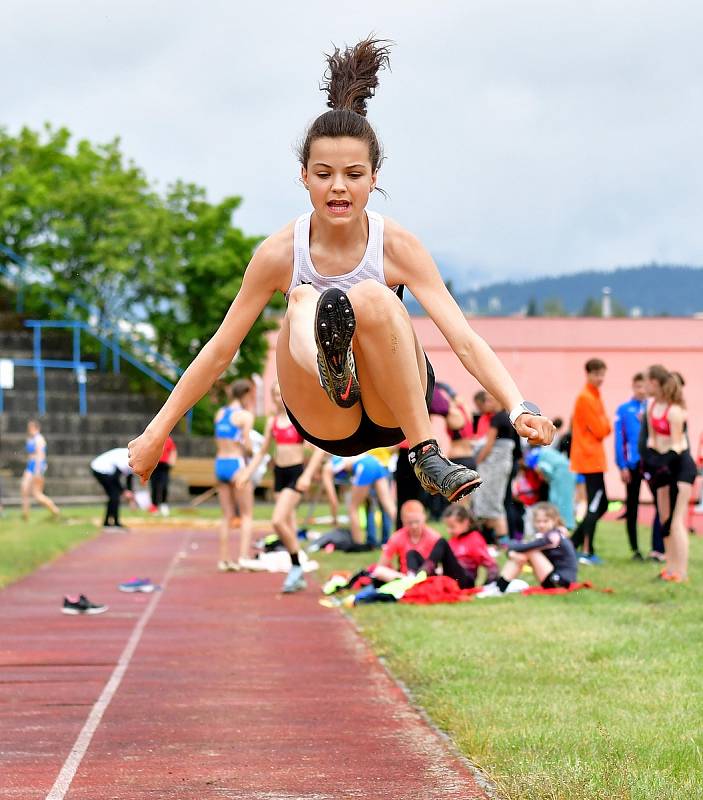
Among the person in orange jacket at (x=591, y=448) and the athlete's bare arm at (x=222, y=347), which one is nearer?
the athlete's bare arm at (x=222, y=347)

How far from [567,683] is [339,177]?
3456 millimetres

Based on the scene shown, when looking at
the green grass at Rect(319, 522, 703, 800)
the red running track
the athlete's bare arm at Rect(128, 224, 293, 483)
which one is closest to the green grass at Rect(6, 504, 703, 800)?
the green grass at Rect(319, 522, 703, 800)

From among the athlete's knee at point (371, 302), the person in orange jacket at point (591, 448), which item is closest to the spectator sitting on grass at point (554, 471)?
the person in orange jacket at point (591, 448)

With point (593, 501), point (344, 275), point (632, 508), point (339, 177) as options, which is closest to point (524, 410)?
point (344, 275)

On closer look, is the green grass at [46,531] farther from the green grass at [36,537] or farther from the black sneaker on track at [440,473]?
the black sneaker on track at [440,473]

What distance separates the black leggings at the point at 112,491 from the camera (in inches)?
784

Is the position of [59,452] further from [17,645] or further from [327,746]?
[327,746]

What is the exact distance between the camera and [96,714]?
22.7 ft

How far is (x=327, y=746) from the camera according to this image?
6.13 m

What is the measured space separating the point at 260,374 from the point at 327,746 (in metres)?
32.9

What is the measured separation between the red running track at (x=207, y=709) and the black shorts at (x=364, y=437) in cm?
140

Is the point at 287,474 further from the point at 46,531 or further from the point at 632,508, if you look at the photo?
the point at 46,531

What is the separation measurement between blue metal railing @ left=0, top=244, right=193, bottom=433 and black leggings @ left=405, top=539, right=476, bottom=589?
80.4 feet

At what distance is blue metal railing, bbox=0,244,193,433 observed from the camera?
35062 mm
